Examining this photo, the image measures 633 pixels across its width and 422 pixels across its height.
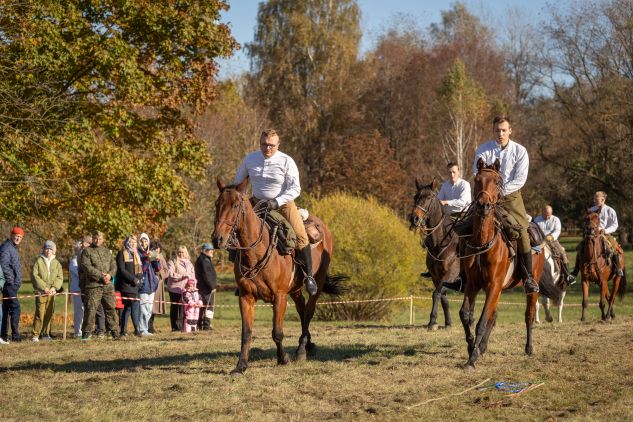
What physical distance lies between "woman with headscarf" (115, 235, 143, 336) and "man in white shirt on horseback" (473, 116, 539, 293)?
30.5 ft

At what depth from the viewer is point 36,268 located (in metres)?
19.0

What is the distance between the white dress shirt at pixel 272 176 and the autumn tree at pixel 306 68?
2108 inches

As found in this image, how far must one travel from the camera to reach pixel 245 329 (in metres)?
11.4

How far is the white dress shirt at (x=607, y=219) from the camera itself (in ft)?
70.4

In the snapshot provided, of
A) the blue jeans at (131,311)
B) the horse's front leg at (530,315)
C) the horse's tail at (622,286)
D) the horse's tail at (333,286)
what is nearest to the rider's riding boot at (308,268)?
the horse's tail at (333,286)

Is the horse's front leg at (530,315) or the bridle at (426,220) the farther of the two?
the bridle at (426,220)

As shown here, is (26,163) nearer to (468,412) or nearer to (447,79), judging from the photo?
(468,412)

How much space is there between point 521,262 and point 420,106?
57.2 m

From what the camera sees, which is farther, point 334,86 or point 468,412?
point 334,86

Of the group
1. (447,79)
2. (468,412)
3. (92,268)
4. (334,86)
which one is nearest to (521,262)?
(468,412)

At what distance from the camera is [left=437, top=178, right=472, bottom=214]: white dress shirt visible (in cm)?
1669

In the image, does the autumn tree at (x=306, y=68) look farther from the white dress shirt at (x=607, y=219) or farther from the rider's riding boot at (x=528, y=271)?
the rider's riding boot at (x=528, y=271)

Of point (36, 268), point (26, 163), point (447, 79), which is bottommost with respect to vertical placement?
point (36, 268)

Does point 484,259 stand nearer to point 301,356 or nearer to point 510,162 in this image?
point 510,162
